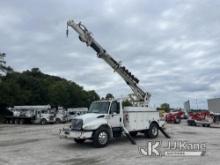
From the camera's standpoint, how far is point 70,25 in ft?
72.5

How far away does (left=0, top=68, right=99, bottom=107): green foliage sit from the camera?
5509 cm

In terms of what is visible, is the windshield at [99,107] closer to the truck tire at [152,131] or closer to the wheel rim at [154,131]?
the truck tire at [152,131]

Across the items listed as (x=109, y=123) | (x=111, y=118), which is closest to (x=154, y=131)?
(x=111, y=118)

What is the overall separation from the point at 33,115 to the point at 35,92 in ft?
64.2

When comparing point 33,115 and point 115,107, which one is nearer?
point 115,107

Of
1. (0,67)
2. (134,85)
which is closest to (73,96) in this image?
(0,67)

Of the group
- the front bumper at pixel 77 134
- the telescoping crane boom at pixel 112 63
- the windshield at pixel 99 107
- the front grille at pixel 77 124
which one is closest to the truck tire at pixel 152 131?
the telescoping crane boom at pixel 112 63

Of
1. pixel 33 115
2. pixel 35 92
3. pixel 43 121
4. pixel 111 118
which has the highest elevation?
pixel 35 92

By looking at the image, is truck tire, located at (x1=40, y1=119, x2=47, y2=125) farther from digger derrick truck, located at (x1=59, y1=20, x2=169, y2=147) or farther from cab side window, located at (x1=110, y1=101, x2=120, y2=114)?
cab side window, located at (x1=110, y1=101, x2=120, y2=114)

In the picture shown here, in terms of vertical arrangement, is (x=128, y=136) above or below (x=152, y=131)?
below

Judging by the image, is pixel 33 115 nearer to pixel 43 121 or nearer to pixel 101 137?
pixel 43 121

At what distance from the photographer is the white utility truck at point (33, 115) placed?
153 ft

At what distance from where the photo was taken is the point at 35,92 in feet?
219

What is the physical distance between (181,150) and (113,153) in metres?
2.99
